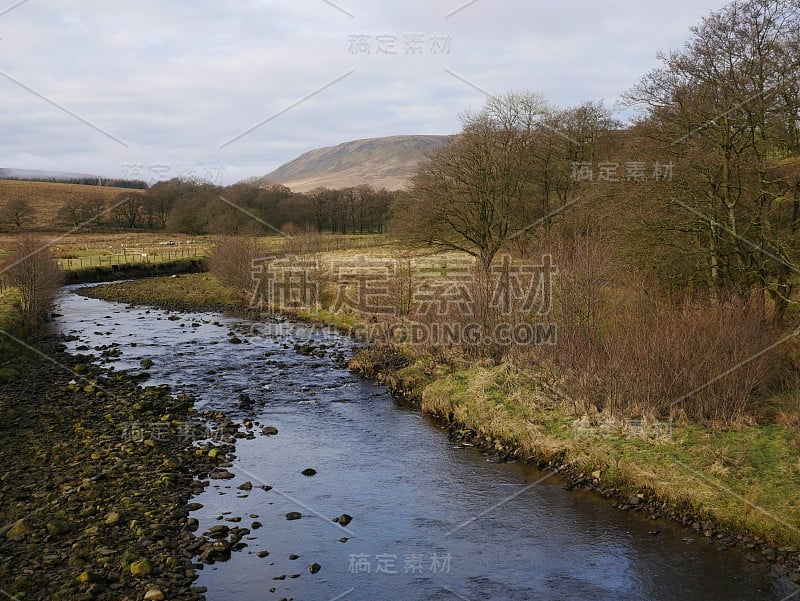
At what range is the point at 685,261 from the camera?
21.1 metres

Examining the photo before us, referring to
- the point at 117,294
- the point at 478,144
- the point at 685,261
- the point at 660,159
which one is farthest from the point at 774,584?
the point at 117,294

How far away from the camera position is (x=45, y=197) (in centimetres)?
12756

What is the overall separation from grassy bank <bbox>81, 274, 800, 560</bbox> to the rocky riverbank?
23.6 ft

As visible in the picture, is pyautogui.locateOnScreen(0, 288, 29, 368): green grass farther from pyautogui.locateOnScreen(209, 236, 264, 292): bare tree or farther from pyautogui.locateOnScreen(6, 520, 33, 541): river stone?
pyautogui.locateOnScreen(209, 236, 264, 292): bare tree

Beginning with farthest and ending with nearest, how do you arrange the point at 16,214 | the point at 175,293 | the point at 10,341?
the point at 16,214
the point at 175,293
the point at 10,341

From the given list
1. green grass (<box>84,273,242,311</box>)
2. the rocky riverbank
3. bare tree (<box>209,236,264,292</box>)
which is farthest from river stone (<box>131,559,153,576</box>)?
bare tree (<box>209,236,264,292</box>)

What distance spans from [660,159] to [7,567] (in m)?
20.8

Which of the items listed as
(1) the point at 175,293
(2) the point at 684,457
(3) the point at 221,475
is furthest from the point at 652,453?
(1) the point at 175,293

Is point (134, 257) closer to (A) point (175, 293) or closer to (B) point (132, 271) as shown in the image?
(B) point (132, 271)

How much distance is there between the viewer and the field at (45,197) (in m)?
100

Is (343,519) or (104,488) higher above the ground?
(104,488)

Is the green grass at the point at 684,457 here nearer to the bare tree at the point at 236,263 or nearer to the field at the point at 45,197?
the bare tree at the point at 236,263

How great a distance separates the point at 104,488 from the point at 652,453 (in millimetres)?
12355

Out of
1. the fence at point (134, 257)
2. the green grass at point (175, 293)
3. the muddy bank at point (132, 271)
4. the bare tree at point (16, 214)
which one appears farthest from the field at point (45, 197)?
the green grass at point (175, 293)
